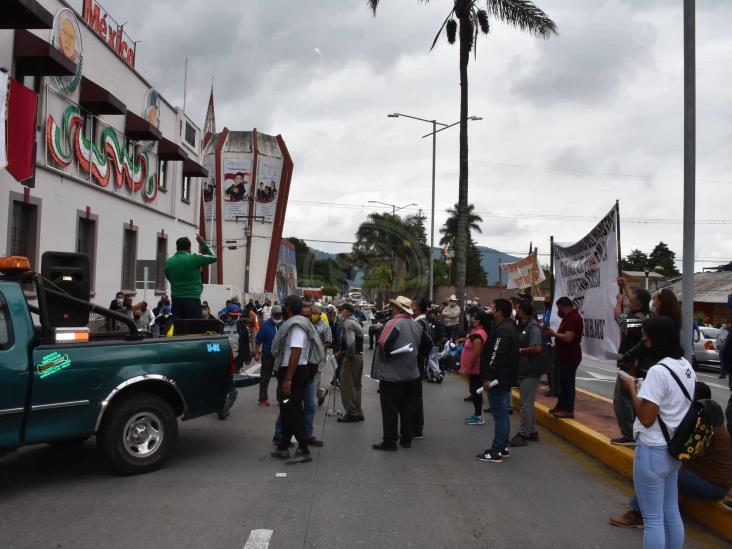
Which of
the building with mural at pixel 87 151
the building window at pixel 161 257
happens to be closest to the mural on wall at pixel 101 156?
the building with mural at pixel 87 151

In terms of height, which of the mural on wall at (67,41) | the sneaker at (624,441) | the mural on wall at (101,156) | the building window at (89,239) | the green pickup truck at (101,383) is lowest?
the sneaker at (624,441)

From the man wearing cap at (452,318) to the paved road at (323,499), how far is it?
9858 millimetres

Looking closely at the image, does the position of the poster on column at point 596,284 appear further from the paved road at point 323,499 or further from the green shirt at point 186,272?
the green shirt at point 186,272

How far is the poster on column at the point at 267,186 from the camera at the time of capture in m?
52.0

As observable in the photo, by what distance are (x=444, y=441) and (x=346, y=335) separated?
2.31 meters

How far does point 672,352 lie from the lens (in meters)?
4.05

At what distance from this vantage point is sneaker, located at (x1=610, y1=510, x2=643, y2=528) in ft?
16.8

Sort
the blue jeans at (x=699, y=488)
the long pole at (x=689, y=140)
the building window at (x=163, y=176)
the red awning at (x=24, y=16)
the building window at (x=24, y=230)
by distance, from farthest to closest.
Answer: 1. the building window at (x=163, y=176)
2. the building window at (x=24, y=230)
3. the red awning at (x=24, y=16)
4. the long pole at (x=689, y=140)
5. the blue jeans at (x=699, y=488)

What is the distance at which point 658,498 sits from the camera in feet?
13.0

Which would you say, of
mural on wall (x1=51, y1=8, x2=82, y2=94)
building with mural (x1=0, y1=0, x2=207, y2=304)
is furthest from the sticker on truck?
mural on wall (x1=51, y1=8, x2=82, y2=94)

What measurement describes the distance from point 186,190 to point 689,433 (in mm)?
25684

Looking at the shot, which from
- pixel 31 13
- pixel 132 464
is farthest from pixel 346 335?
pixel 31 13

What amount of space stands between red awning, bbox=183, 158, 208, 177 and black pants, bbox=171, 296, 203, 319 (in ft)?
59.4

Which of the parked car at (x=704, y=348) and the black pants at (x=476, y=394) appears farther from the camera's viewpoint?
the parked car at (x=704, y=348)
